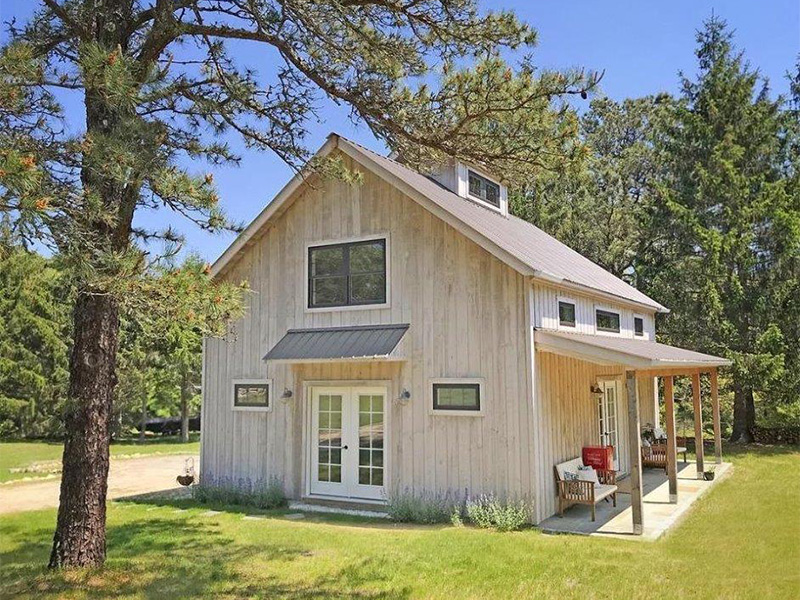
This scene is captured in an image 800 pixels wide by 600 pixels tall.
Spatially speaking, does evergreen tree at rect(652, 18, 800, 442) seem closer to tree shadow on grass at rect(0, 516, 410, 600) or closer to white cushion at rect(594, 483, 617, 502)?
white cushion at rect(594, 483, 617, 502)

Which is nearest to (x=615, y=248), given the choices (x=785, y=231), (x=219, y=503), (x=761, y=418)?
(x=785, y=231)

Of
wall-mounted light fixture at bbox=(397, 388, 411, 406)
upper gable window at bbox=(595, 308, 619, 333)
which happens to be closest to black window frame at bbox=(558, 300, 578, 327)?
upper gable window at bbox=(595, 308, 619, 333)

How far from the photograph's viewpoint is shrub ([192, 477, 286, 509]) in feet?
37.2

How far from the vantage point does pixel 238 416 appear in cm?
1241

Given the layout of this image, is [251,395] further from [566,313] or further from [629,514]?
[629,514]

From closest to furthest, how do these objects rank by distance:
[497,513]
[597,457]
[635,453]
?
[635,453], [497,513], [597,457]

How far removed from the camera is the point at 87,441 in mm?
6605

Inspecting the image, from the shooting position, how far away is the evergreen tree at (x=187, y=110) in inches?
222

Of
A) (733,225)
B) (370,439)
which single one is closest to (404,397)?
(370,439)

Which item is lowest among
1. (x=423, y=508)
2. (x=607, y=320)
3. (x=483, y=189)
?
(x=423, y=508)

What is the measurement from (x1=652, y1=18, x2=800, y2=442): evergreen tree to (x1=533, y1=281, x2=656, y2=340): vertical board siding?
4.68 metres

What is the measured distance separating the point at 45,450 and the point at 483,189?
1939cm

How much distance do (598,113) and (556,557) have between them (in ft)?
86.9

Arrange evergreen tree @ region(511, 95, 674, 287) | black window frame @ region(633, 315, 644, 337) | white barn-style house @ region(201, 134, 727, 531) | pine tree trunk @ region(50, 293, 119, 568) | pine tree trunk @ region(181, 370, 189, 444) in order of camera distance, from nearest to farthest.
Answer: pine tree trunk @ region(50, 293, 119, 568) < white barn-style house @ region(201, 134, 727, 531) < black window frame @ region(633, 315, 644, 337) < evergreen tree @ region(511, 95, 674, 287) < pine tree trunk @ region(181, 370, 189, 444)
